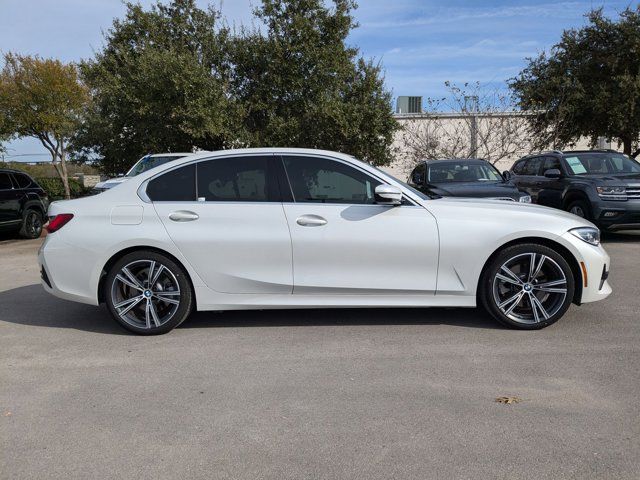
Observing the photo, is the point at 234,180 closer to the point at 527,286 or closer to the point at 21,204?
the point at 527,286

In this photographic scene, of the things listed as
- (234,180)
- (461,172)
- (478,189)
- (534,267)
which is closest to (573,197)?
(461,172)

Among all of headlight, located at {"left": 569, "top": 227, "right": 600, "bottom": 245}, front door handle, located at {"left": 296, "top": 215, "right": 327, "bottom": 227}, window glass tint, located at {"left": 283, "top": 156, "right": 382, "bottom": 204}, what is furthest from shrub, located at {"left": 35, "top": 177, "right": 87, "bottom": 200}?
headlight, located at {"left": 569, "top": 227, "right": 600, "bottom": 245}

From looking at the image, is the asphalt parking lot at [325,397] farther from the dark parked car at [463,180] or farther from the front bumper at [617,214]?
the front bumper at [617,214]

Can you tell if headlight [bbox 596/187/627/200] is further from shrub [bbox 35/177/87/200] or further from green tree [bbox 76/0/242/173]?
shrub [bbox 35/177/87/200]

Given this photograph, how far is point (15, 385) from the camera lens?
406 cm

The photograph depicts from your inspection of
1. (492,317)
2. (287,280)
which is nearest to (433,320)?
(492,317)

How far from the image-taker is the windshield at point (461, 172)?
10549 millimetres

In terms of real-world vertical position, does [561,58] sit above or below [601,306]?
above

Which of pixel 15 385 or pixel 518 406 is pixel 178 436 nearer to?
pixel 15 385

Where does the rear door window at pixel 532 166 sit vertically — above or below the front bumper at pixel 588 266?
above

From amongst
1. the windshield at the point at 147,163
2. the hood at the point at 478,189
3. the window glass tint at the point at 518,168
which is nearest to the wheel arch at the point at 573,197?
the hood at the point at 478,189

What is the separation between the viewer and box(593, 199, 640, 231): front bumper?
32.7ft

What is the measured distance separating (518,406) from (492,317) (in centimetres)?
176

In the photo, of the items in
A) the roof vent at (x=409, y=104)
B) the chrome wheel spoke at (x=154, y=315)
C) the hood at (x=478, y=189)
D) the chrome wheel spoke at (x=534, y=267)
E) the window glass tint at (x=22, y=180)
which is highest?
the roof vent at (x=409, y=104)
